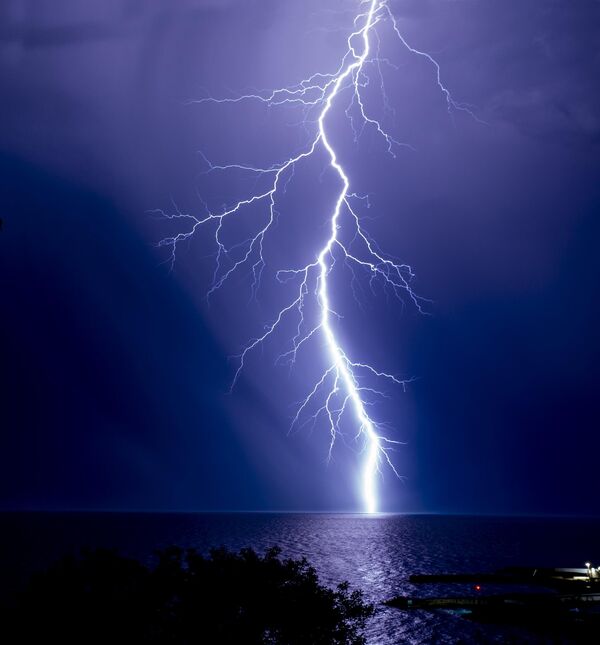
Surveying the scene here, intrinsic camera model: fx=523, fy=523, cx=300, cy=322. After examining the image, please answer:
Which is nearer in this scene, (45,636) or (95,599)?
(45,636)

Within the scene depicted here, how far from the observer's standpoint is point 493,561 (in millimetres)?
47062

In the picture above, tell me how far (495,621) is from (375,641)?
4.66 m

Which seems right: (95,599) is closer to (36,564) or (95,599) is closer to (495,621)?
(495,621)

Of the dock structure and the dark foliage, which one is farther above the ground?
the dark foliage

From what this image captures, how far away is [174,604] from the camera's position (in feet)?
33.2

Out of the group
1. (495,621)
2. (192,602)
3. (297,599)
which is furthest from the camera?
(495,621)

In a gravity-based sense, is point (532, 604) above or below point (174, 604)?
below

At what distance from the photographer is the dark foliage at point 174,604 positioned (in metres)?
8.34

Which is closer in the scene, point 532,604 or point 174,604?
point 174,604

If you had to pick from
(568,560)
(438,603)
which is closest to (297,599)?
(438,603)

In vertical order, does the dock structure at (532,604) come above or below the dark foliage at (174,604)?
below

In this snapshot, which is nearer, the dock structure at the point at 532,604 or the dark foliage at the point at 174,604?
the dark foliage at the point at 174,604

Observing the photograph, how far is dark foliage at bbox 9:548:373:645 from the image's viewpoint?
27.4 ft

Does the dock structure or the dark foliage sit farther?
the dock structure
